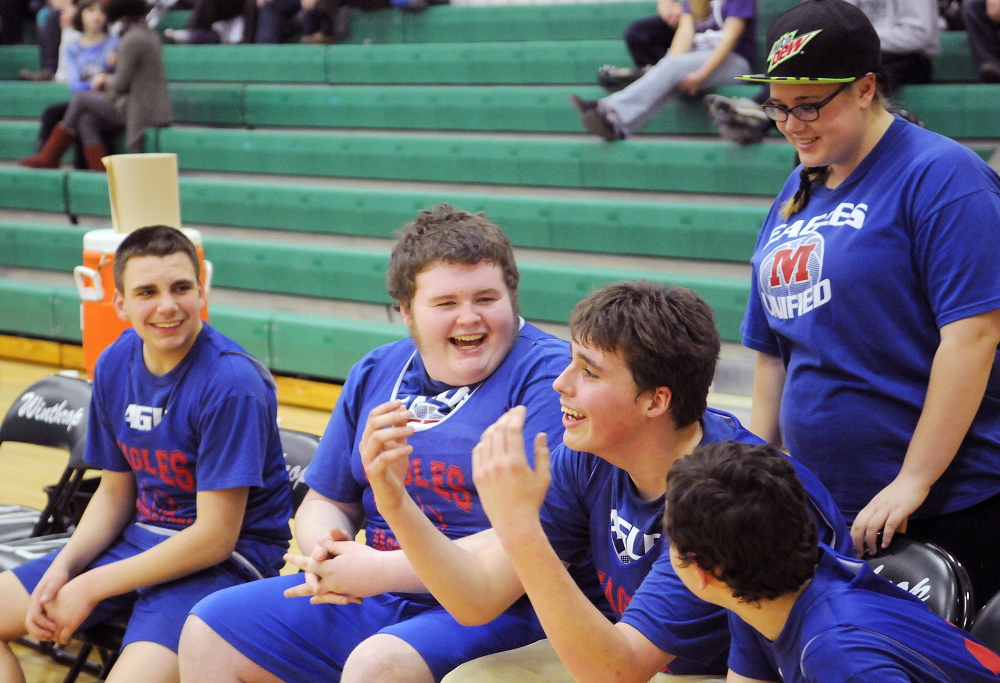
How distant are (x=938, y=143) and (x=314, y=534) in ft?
4.35

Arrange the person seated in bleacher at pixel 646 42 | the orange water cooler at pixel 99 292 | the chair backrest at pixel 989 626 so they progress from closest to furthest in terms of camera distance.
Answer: the chair backrest at pixel 989 626
the orange water cooler at pixel 99 292
the person seated in bleacher at pixel 646 42

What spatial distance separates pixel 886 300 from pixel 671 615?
25.9 inches

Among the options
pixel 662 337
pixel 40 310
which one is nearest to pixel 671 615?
pixel 662 337

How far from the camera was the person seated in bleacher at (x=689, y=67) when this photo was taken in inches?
197

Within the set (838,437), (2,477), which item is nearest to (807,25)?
(838,437)

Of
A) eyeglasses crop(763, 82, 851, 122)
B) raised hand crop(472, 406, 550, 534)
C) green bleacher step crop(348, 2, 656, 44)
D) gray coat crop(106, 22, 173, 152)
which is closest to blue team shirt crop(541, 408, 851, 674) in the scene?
raised hand crop(472, 406, 550, 534)

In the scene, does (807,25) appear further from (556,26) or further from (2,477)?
(556,26)

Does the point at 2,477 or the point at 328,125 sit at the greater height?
the point at 328,125

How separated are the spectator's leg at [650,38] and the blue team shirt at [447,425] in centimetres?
376

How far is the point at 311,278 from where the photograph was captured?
5.86 meters

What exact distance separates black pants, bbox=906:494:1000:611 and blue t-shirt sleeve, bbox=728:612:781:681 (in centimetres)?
56

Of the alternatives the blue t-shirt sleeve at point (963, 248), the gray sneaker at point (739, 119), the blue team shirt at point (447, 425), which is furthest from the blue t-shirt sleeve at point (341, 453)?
the gray sneaker at point (739, 119)

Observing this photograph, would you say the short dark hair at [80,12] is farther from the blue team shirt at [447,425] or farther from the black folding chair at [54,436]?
the blue team shirt at [447,425]

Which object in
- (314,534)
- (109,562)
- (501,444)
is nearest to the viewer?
(501,444)
